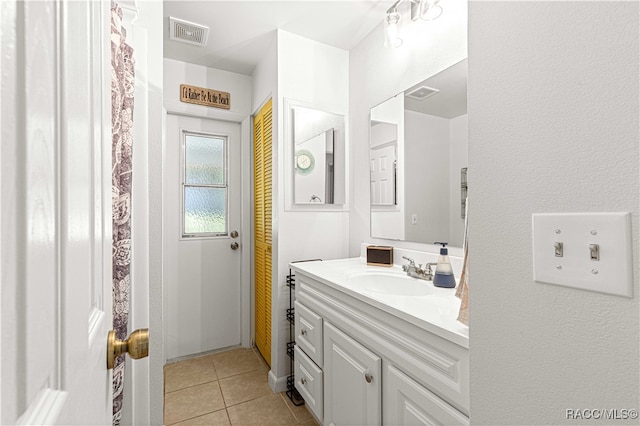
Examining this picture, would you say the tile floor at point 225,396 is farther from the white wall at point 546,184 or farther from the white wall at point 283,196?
the white wall at point 546,184

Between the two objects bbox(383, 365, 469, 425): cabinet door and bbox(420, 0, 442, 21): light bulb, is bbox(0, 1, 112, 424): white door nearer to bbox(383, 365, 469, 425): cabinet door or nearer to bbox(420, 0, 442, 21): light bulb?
bbox(383, 365, 469, 425): cabinet door

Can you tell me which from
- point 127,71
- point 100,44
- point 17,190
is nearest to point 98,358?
point 17,190

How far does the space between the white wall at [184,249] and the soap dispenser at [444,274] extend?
1.75 meters

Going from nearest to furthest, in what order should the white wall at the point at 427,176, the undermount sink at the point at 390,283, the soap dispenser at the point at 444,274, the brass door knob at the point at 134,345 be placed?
the brass door knob at the point at 134,345
the soap dispenser at the point at 444,274
the undermount sink at the point at 390,283
the white wall at the point at 427,176

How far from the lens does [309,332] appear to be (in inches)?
62.1

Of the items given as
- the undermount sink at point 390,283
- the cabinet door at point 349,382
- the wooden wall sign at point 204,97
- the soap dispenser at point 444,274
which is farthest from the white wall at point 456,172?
the wooden wall sign at point 204,97

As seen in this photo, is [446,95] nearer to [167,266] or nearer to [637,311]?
[637,311]

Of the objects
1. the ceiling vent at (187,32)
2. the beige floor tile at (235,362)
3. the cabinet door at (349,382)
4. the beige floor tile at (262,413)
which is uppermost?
the ceiling vent at (187,32)

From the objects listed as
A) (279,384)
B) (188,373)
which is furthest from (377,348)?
(188,373)

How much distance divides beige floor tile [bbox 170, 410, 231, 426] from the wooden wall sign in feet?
7.38

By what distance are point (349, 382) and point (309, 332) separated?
39 cm

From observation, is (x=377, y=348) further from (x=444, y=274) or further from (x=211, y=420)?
(x=211, y=420)

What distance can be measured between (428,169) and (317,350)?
3.76ft

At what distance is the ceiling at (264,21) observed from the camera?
172 cm
